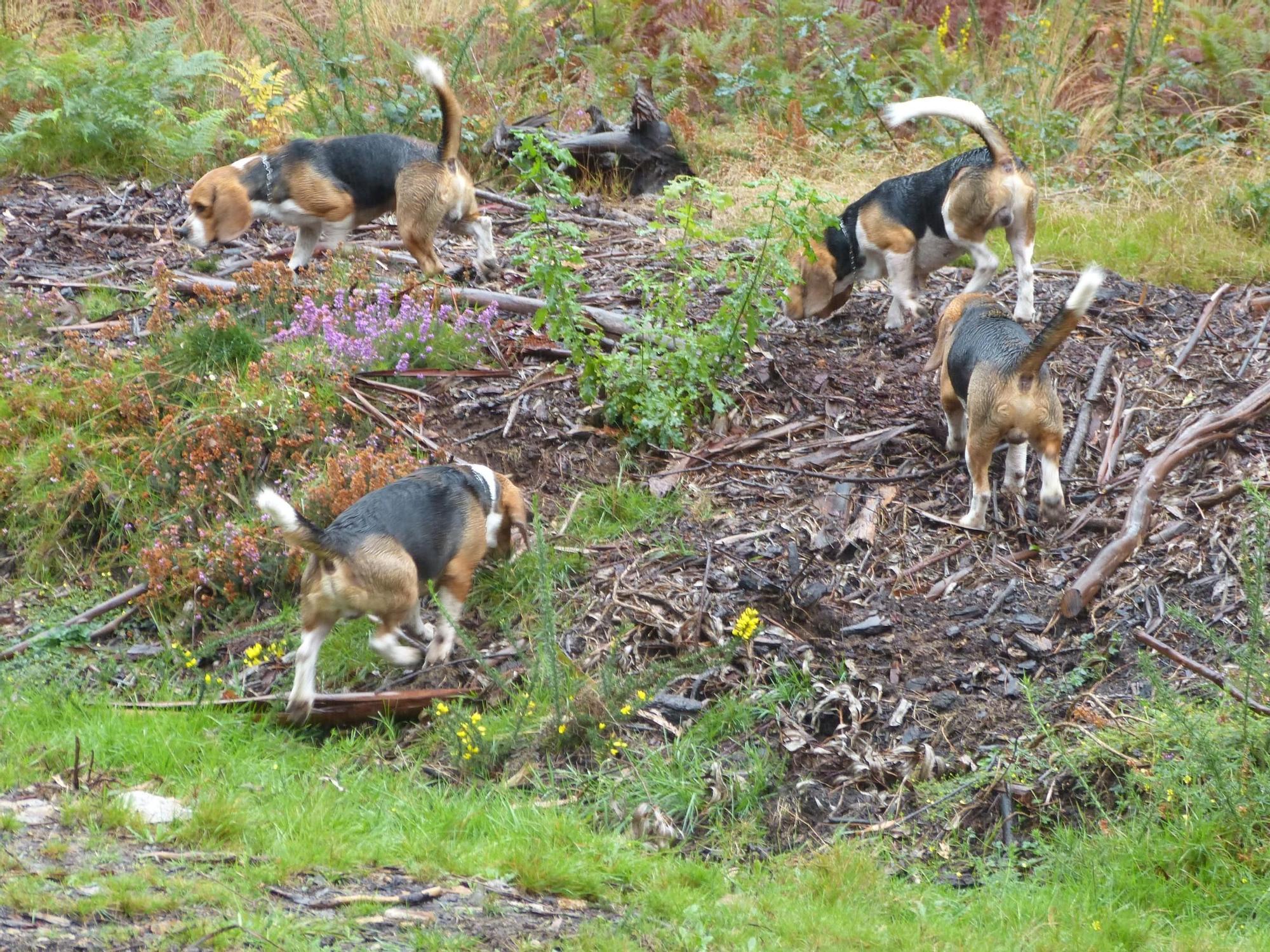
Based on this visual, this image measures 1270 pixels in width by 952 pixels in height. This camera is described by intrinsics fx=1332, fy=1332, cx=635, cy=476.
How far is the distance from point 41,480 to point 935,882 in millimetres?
5089

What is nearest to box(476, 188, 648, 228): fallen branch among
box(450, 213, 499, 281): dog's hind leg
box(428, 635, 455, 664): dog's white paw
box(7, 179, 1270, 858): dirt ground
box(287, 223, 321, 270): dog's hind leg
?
box(450, 213, 499, 281): dog's hind leg

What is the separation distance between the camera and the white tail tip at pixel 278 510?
4879mm

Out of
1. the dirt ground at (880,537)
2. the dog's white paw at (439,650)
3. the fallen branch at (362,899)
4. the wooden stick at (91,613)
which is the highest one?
the fallen branch at (362,899)

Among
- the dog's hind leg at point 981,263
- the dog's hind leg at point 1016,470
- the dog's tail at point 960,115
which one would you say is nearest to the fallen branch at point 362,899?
the dog's hind leg at point 1016,470

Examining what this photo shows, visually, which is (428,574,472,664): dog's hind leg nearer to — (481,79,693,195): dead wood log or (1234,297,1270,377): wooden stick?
(1234,297,1270,377): wooden stick

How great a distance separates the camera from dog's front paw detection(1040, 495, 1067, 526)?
6.16m

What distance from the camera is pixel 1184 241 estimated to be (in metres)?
9.30

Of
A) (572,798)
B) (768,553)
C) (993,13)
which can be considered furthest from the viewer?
(993,13)

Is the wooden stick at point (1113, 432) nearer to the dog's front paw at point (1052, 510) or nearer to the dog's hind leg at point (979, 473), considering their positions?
the dog's front paw at point (1052, 510)

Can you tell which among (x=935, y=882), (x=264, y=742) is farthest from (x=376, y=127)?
(x=935, y=882)

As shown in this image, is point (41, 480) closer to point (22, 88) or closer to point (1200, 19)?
point (22, 88)

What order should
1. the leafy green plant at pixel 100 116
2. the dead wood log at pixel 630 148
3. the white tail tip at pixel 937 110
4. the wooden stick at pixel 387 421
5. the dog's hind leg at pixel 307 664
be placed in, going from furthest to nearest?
the dead wood log at pixel 630 148, the leafy green plant at pixel 100 116, the white tail tip at pixel 937 110, the wooden stick at pixel 387 421, the dog's hind leg at pixel 307 664

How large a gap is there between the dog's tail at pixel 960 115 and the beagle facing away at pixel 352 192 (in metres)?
2.73

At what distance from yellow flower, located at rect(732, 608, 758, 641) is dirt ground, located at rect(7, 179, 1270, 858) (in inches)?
3.6
